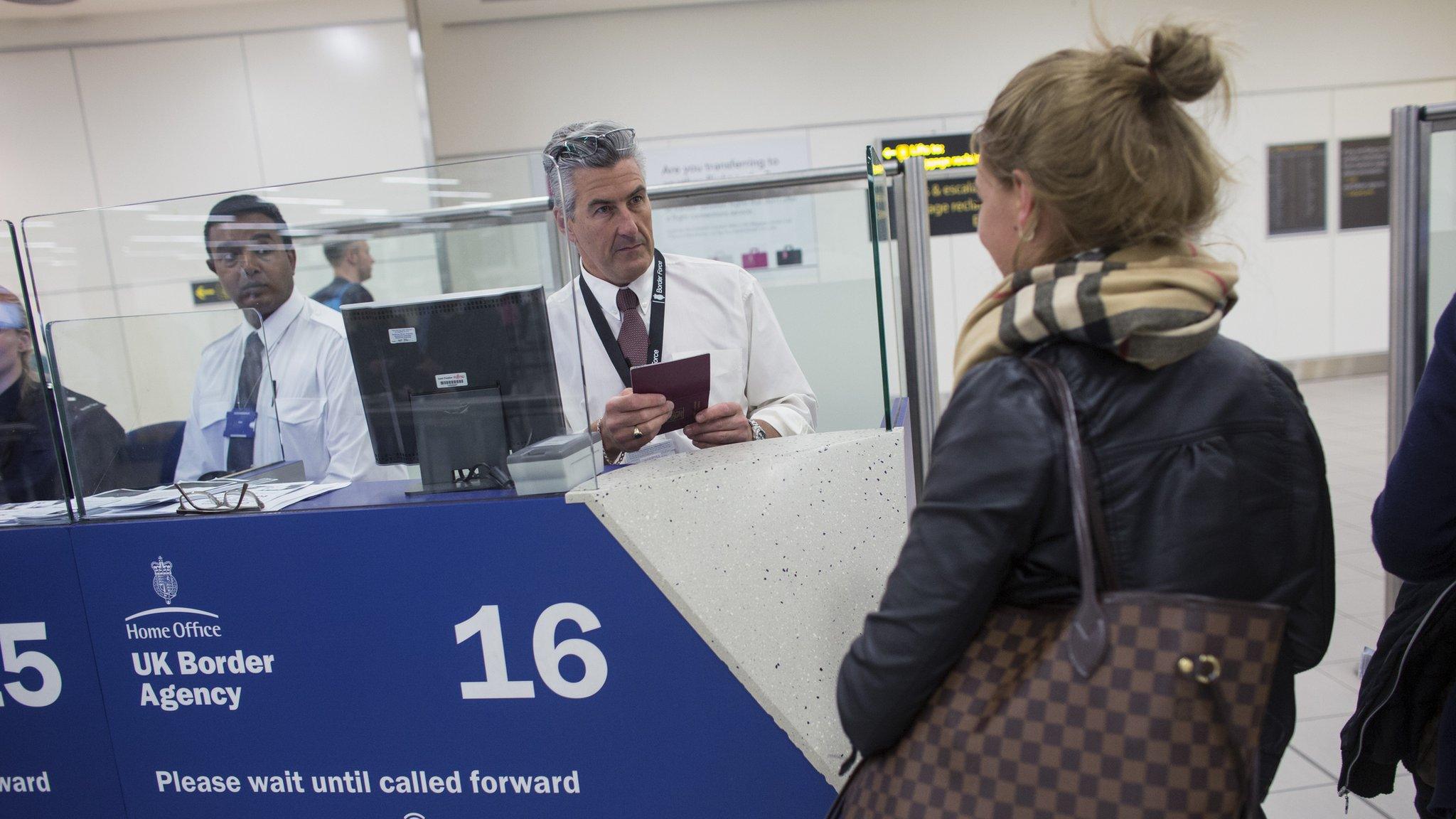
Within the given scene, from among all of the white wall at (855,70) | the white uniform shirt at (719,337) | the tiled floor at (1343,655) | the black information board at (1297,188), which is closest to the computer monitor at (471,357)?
the white uniform shirt at (719,337)

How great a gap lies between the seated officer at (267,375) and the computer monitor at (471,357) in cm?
20

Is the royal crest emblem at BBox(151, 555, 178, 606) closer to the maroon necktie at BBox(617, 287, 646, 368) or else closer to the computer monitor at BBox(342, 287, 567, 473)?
the computer monitor at BBox(342, 287, 567, 473)

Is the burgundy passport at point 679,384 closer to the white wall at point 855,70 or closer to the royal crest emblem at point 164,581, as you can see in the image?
the royal crest emblem at point 164,581

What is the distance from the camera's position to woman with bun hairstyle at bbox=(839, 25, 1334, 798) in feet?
2.61

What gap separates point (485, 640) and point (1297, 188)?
24.3 ft

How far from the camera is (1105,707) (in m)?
0.77

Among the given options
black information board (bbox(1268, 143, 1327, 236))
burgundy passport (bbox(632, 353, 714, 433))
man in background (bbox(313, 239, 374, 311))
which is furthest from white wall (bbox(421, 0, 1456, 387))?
burgundy passport (bbox(632, 353, 714, 433))

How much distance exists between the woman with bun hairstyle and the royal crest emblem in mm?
1119

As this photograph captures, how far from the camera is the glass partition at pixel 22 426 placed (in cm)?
147

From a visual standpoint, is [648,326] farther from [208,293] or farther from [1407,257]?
[1407,257]

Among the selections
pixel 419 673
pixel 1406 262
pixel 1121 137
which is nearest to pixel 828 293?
pixel 1406 262

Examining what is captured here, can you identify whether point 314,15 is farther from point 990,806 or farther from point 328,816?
point 990,806

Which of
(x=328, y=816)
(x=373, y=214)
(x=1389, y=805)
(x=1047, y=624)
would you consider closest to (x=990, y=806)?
(x=1047, y=624)

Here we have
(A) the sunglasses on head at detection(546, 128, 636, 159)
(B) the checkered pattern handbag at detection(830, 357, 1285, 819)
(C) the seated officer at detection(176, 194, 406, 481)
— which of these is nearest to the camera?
(B) the checkered pattern handbag at detection(830, 357, 1285, 819)
